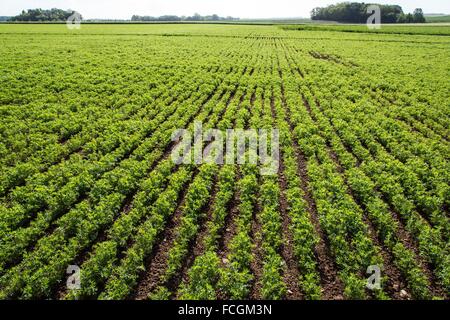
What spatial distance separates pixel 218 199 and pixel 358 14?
159 meters

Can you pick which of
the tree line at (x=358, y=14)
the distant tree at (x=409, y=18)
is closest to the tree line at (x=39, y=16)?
the tree line at (x=358, y=14)

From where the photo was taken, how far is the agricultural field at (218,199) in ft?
23.5

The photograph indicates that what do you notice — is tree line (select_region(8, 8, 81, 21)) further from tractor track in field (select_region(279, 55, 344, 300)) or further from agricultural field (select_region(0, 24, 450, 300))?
tractor track in field (select_region(279, 55, 344, 300))

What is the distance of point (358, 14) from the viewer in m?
143

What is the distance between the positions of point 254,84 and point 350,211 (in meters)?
16.6

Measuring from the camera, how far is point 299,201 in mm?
9672

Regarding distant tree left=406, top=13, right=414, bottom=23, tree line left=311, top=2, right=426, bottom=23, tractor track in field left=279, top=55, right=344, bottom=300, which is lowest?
tractor track in field left=279, top=55, right=344, bottom=300

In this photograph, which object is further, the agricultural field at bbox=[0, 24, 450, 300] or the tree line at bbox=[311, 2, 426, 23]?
the tree line at bbox=[311, 2, 426, 23]

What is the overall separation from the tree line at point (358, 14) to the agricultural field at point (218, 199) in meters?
131

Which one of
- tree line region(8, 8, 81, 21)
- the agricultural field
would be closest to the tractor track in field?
the agricultural field

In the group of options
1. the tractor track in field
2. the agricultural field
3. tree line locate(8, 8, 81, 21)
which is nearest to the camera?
the tractor track in field

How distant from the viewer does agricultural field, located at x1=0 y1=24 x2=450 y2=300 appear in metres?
7.16

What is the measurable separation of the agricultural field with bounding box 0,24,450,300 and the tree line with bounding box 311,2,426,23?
13128cm
